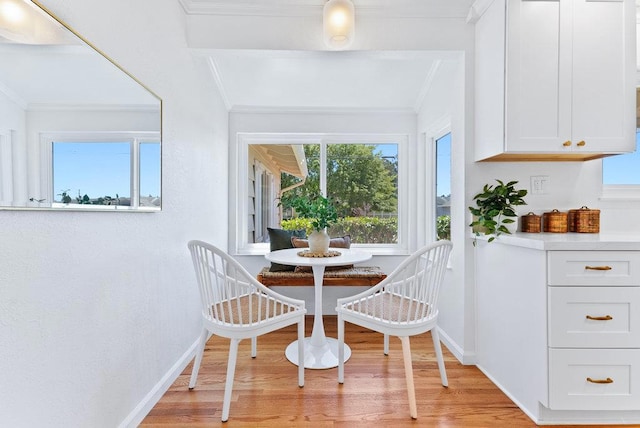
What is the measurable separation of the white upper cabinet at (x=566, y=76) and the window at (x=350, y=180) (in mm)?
1605

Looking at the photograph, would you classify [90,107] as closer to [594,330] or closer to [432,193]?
[594,330]

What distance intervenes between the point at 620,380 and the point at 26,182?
101 inches

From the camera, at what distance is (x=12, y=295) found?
89cm

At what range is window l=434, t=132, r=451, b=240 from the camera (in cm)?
267

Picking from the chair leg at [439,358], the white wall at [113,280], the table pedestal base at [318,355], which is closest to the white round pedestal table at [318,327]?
the table pedestal base at [318,355]

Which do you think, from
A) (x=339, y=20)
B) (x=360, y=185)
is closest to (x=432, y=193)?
(x=360, y=185)

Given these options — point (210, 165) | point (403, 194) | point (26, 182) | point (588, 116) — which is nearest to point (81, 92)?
point (26, 182)

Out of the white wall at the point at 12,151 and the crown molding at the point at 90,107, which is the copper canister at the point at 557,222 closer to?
the crown molding at the point at 90,107

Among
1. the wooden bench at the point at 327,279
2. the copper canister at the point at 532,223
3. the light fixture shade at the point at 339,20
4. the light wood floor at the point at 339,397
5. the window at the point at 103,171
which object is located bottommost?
the light wood floor at the point at 339,397

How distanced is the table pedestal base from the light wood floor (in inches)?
1.9

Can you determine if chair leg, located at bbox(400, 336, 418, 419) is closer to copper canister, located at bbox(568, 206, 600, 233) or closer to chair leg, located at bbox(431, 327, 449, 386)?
chair leg, located at bbox(431, 327, 449, 386)

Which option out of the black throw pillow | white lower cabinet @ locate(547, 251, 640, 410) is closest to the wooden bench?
the black throw pillow

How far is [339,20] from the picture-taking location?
196cm

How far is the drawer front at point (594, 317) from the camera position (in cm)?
151
